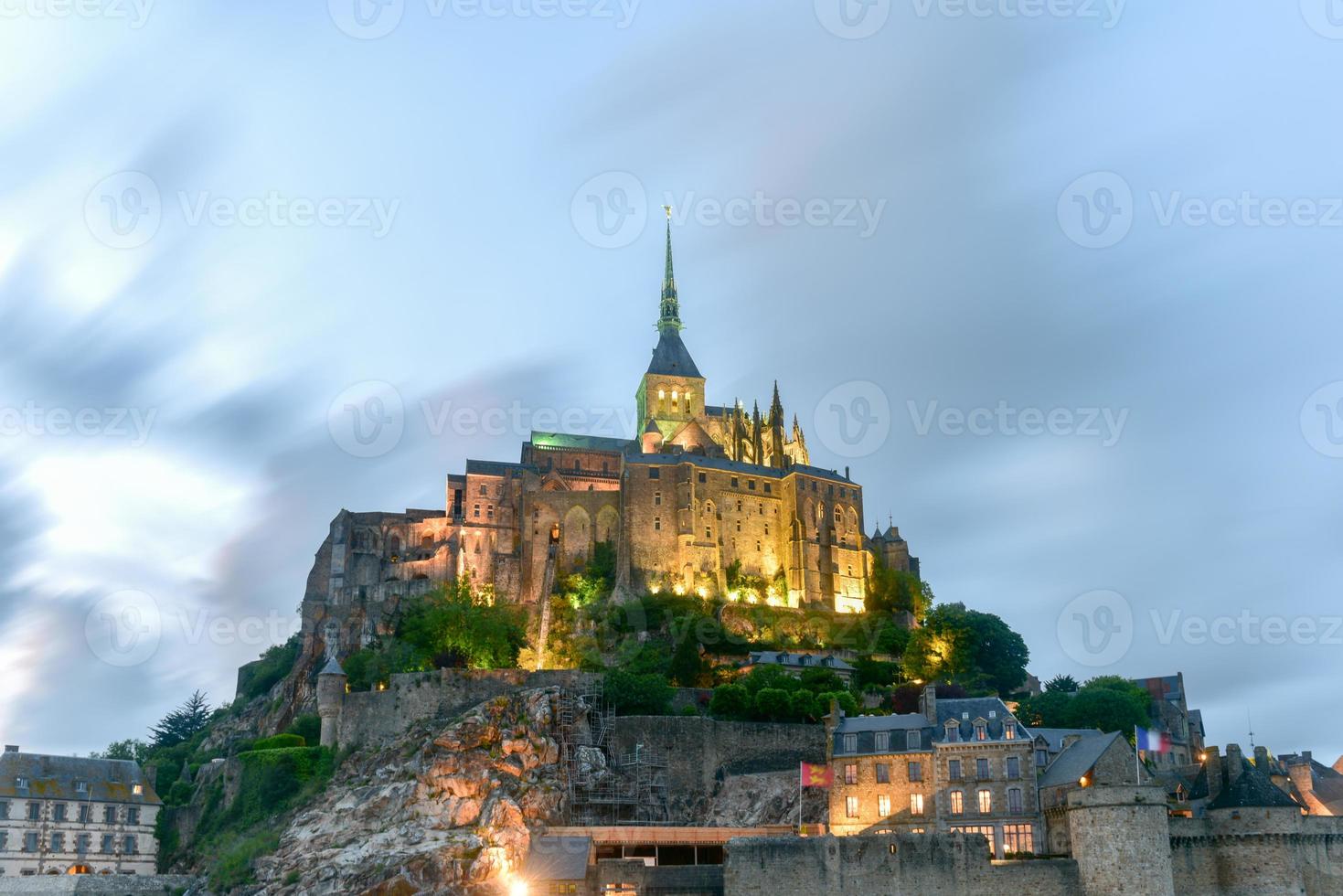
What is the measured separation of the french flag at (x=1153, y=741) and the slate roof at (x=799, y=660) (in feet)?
55.8

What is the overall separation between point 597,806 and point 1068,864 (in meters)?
21.1

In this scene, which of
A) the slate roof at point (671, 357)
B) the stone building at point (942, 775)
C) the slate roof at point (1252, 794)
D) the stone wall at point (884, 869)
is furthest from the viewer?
the slate roof at point (671, 357)

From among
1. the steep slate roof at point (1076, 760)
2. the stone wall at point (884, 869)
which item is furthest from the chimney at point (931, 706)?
the stone wall at point (884, 869)

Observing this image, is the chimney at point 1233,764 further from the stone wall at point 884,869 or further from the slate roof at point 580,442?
the slate roof at point 580,442

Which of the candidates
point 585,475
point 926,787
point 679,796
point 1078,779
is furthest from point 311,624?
point 1078,779

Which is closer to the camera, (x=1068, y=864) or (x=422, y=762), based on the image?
(x=1068, y=864)

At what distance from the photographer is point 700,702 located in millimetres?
66188

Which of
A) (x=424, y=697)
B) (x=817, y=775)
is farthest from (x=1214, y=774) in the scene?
(x=424, y=697)

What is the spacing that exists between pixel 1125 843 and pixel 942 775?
830 cm

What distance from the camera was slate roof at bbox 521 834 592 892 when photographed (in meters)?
48.9

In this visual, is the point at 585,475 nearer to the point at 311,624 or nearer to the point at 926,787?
the point at 311,624

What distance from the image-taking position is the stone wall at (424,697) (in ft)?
202

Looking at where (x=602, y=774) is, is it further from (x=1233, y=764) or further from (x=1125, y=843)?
(x=1233, y=764)

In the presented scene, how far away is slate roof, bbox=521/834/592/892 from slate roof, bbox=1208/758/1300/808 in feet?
74.6
